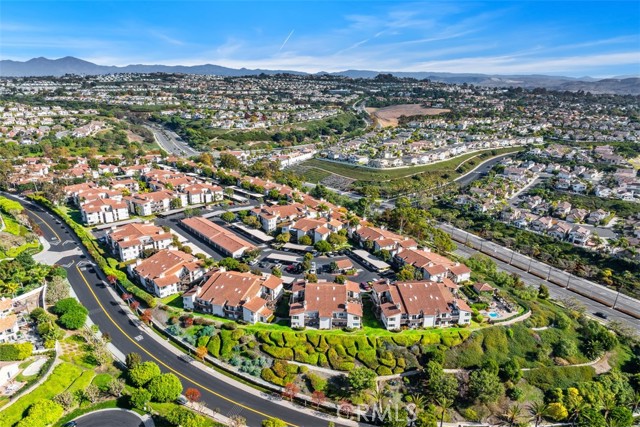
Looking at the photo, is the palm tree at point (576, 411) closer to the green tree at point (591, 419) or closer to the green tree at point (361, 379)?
the green tree at point (591, 419)

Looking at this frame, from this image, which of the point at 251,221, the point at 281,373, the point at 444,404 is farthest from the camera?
the point at 251,221

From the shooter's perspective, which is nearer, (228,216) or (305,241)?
(305,241)

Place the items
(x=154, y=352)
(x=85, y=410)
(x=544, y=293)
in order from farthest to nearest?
(x=544, y=293), (x=154, y=352), (x=85, y=410)

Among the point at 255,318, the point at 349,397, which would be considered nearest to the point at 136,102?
the point at 255,318

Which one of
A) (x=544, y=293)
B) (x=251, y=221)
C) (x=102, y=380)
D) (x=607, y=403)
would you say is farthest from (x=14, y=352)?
(x=544, y=293)

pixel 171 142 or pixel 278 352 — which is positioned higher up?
pixel 171 142

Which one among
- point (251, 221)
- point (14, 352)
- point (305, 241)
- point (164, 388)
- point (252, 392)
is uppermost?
point (251, 221)

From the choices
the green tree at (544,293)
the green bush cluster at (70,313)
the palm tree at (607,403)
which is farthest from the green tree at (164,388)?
the green tree at (544,293)

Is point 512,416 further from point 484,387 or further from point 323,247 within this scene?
point 323,247
